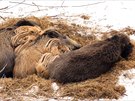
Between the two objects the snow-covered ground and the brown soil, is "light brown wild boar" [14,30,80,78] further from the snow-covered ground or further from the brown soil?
the snow-covered ground

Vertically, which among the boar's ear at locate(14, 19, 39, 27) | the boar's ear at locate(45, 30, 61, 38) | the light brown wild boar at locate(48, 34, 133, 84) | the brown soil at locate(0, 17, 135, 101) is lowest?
the brown soil at locate(0, 17, 135, 101)

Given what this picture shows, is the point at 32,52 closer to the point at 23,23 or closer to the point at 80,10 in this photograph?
the point at 23,23

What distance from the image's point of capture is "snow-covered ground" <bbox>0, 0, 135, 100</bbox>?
31.4ft

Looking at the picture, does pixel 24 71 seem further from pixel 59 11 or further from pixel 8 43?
pixel 59 11

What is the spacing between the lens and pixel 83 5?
1040cm

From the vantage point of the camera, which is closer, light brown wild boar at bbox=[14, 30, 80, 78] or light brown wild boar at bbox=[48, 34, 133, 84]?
light brown wild boar at bbox=[48, 34, 133, 84]

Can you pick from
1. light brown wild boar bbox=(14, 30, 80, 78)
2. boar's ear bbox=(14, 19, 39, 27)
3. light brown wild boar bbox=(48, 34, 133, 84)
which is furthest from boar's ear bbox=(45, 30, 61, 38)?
light brown wild boar bbox=(48, 34, 133, 84)

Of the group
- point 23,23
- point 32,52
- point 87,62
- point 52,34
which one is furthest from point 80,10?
point 87,62

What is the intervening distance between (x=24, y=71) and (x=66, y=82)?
3.25 feet

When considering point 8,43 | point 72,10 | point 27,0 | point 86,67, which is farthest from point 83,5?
point 86,67

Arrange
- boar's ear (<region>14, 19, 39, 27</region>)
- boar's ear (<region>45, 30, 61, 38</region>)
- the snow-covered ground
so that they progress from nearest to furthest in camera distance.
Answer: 1. boar's ear (<region>45, 30, 61, 38</region>)
2. boar's ear (<region>14, 19, 39, 27</region>)
3. the snow-covered ground

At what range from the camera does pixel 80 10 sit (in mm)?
10227

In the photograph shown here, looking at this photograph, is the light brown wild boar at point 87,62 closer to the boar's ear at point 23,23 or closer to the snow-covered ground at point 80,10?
the boar's ear at point 23,23

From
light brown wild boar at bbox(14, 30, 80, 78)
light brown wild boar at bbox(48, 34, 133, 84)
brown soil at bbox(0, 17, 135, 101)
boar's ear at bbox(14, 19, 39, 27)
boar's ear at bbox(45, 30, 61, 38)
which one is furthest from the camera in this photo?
boar's ear at bbox(14, 19, 39, 27)
